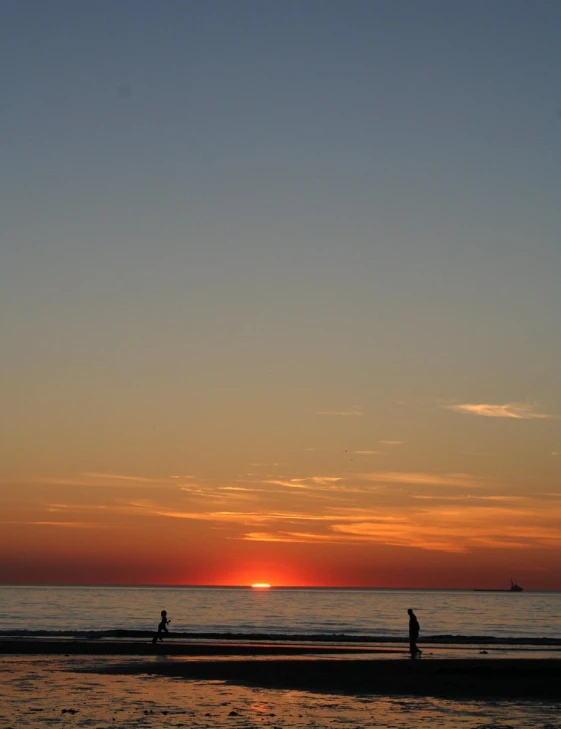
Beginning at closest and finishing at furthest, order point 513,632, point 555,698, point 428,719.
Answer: point 428,719 < point 555,698 < point 513,632

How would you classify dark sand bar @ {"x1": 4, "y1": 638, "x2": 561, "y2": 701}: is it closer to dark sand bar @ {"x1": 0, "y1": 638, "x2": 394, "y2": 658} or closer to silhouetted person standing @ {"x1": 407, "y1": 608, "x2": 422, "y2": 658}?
dark sand bar @ {"x1": 0, "y1": 638, "x2": 394, "y2": 658}

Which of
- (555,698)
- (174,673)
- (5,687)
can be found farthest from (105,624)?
(555,698)

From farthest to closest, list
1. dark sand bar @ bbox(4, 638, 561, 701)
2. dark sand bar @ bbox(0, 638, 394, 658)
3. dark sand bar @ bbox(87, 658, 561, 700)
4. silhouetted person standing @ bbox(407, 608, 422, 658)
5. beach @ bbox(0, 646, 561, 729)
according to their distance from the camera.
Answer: dark sand bar @ bbox(0, 638, 394, 658)
silhouetted person standing @ bbox(407, 608, 422, 658)
dark sand bar @ bbox(4, 638, 561, 701)
dark sand bar @ bbox(87, 658, 561, 700)
beach @ bbox(0, 646, 561, 729)

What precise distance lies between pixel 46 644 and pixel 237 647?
1193 cm

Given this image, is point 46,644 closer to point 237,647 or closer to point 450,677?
point 237,647

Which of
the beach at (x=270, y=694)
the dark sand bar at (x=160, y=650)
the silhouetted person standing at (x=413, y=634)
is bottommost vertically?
the beach at (x=270, y=694)

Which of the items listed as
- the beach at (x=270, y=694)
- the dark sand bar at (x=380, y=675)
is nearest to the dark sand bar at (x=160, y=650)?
the beach at (x=270, y=694)

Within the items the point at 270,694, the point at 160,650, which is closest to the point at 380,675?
the point at 270,694

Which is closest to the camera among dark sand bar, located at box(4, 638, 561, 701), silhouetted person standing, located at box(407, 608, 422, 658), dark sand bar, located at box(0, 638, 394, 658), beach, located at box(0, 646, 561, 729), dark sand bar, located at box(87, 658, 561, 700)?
beach, located at box(0, 646, 561, 729)

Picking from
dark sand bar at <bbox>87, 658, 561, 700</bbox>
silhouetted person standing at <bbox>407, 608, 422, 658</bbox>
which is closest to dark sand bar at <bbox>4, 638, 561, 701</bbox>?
dark sand bar at <bbox>87, 658, 561, 700</bbox>

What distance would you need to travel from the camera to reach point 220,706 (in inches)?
1028

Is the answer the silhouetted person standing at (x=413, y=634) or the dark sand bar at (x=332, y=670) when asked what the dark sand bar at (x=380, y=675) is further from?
the silhouetted person standing at (x=413, y=634)

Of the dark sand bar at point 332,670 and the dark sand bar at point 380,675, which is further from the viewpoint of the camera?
the dark sand bar at point 332,670

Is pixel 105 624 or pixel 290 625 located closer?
pixel 105 624
